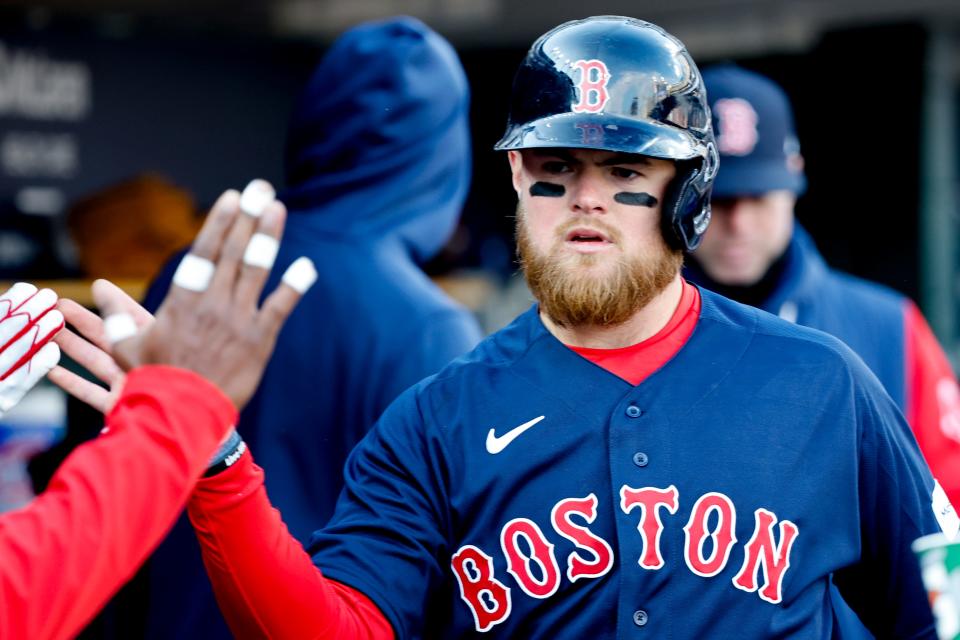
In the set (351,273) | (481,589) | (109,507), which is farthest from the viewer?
(351,273)

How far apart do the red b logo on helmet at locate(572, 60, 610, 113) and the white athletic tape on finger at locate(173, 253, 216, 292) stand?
0.82 m

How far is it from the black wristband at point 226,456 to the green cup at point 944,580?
1027mm

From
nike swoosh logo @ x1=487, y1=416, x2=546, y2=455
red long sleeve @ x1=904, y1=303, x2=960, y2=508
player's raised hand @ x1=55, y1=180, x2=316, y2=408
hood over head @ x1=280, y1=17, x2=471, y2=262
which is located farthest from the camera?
red long sleeve @ x1=904, y1=303, x2=960, y2=508

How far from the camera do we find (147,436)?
5.28 feet

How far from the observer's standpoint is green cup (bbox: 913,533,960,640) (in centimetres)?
190

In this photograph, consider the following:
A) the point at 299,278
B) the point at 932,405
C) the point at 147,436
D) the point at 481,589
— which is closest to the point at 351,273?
the point at 481,589

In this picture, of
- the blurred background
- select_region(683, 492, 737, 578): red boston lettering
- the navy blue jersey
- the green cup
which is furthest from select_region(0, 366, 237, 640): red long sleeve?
the blurred background

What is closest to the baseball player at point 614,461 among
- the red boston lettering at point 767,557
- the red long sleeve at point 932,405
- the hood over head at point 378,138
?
the red boston lettering at point 767,557

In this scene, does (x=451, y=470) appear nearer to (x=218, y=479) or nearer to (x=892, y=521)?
(x=218, y=479)

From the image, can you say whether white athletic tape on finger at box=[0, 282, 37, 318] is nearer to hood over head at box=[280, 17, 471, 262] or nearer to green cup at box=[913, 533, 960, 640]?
hood over head at box=[280, 17, 471, 262]

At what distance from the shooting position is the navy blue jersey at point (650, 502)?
2059 millimetres

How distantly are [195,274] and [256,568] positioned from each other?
0.50m

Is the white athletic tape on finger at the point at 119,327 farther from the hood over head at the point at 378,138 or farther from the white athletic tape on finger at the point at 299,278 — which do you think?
the hood over head at the point at 378,138

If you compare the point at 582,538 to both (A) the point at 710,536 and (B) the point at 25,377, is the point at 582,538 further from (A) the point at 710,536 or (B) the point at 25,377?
(B) the point at 25,377
